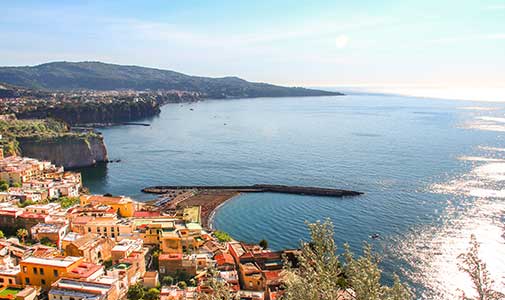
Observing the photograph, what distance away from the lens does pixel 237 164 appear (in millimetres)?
43219

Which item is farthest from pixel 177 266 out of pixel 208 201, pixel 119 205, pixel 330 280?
pixel 208 201

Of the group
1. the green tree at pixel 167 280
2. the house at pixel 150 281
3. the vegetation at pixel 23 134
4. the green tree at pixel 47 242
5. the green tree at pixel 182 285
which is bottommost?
the green tree at pixel 167 280

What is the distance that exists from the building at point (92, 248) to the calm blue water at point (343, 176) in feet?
28.4

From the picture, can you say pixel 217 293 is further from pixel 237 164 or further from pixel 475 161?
pixel 475 161

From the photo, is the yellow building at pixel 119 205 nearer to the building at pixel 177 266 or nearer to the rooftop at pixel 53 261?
the building at pixel 177 266

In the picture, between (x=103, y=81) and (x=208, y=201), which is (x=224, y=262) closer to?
(x=208, y=201)

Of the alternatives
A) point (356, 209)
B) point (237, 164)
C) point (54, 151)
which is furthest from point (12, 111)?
point (356, 209)

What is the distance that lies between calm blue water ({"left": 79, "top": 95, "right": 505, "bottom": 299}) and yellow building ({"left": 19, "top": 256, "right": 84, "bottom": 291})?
11162mm

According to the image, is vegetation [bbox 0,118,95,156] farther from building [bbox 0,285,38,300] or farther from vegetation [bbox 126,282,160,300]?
vegetation [bbox 126,282,160,300]

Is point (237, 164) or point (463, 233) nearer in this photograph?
point (463, 233)

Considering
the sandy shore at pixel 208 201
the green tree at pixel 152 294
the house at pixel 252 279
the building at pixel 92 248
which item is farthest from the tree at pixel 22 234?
the sandy shore at pixel 208 201

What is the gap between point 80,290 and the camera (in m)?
11.5

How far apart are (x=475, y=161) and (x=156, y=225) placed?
123 ft

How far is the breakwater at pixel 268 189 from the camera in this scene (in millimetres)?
31641
